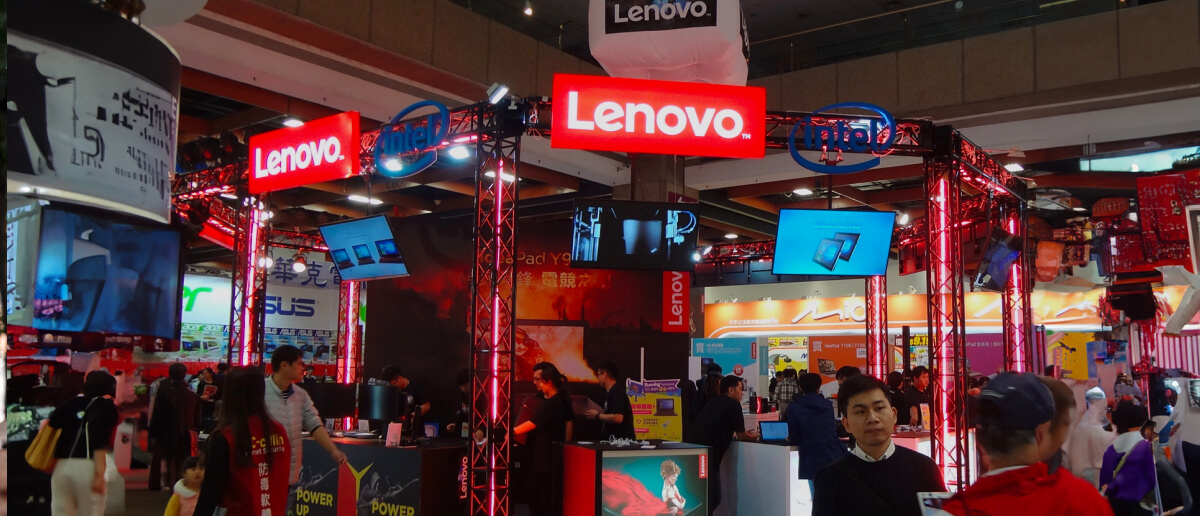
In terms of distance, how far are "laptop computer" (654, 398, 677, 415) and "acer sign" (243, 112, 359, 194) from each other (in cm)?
430

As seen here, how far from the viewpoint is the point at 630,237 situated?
920cm

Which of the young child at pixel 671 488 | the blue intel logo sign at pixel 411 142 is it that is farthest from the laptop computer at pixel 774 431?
the blue intel logo sign at pixel 411 142

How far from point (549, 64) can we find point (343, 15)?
10.3ft

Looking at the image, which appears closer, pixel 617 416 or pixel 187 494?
pixel 187 494

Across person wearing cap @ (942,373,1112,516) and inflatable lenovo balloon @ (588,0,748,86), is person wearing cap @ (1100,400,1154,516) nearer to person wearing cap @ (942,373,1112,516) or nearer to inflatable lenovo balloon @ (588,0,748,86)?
person wearing cap @ (942,373,1112,516)

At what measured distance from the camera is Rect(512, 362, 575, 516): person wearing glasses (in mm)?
7660

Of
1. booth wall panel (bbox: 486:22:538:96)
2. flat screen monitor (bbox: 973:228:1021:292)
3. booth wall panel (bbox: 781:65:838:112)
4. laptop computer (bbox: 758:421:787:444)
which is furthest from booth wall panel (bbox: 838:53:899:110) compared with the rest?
laptop computer (bbox: 758:421:787:444)

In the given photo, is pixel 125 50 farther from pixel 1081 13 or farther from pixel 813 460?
pixel 1081 13

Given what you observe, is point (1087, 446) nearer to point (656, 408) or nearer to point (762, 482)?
point (762, 482)

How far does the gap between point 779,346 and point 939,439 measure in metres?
10.3

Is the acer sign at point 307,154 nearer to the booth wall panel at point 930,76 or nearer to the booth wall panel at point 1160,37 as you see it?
the booth wall panel at point 930,76

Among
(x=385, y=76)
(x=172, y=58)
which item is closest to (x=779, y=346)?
(x=385, y=76)

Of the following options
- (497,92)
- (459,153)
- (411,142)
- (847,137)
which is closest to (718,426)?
(847,137)

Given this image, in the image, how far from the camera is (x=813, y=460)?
22.2 feet
